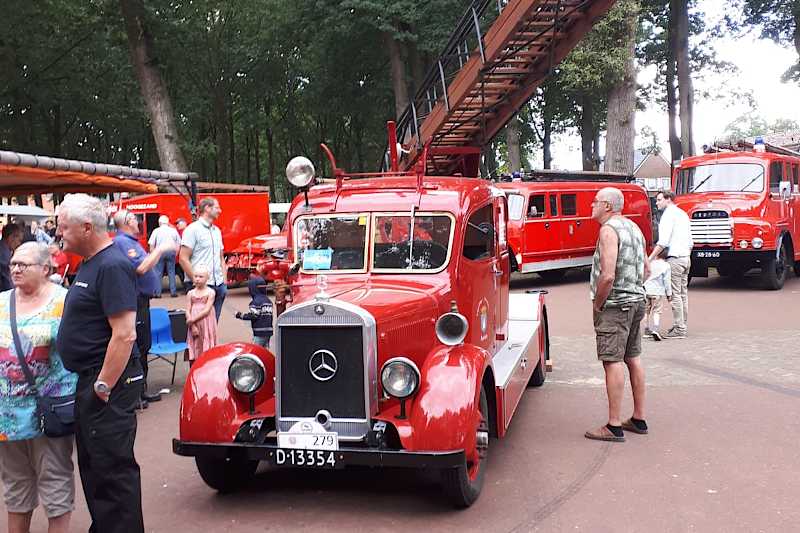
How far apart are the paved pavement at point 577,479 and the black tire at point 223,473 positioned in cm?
8

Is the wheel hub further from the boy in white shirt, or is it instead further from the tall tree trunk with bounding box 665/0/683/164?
the tall tree trunk with bounding box 665/0/683/164

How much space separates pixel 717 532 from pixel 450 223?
9.07 feet

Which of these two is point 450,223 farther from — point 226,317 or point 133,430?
point 226,317

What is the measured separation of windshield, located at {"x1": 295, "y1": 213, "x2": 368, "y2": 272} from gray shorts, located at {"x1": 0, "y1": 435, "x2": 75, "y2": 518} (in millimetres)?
2403

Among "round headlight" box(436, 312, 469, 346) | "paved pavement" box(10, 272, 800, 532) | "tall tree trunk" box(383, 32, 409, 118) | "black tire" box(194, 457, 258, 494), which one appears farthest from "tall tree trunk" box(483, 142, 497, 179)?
"black tire" box(194, 457, 258, 494)

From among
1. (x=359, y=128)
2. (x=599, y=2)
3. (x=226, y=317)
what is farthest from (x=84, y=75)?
(x=599, y=2)

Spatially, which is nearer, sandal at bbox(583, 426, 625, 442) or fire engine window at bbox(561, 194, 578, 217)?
sandal at bbox(583, 426, 625, 442)

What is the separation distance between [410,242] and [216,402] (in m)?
1.89

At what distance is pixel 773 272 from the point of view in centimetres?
1496

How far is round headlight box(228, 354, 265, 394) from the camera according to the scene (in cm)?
493

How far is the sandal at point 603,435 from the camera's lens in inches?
240

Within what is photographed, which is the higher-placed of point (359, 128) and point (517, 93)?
point (359, 128)

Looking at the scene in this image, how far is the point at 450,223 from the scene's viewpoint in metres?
5.79

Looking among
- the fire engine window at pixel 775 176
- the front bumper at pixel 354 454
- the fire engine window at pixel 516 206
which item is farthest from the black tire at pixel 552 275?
the front bumper at pixel 354 454
